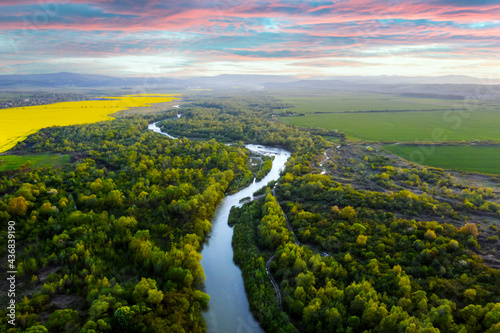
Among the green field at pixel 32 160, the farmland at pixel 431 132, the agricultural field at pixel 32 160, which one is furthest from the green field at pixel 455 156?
the green field at pixel 32 160

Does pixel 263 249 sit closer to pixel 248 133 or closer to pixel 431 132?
pixel 248 133

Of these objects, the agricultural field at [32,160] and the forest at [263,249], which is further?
the agricultural field at [32,160]

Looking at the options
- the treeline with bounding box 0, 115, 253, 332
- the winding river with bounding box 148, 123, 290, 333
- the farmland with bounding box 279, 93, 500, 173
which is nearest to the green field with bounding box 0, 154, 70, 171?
the treeline with bounding box 0, 115, 253, 332

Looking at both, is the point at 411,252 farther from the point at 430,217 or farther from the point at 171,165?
the point at 171,165

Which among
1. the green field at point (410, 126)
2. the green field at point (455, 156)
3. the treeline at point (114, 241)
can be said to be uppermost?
the green field at point (410, 126)

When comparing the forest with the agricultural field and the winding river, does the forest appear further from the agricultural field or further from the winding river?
the agricultural field

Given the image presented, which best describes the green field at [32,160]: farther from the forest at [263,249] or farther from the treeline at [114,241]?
the treeline at [114,241]

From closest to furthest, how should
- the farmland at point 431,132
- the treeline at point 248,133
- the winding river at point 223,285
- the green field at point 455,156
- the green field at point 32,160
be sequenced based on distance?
the winding river at point 223,285, the green field at point 32,160, the green field at point 455,156, the farmland at point 431,132, the treeline at point 248,133

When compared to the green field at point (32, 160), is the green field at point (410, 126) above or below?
above

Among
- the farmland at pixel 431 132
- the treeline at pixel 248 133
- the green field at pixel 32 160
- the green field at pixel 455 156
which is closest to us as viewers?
the green field at pixel 32 160
